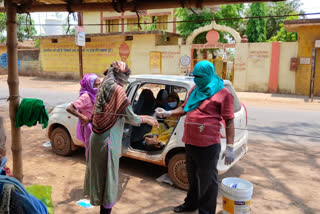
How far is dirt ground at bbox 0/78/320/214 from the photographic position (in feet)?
11.5

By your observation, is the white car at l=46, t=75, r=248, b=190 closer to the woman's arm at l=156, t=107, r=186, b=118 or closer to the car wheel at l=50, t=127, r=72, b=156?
the car wheel at l=50, t=127, r=72, b=156

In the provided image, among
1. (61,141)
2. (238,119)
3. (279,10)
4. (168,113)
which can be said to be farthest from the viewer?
(279,10)

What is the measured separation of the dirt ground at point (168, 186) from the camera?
3.51m

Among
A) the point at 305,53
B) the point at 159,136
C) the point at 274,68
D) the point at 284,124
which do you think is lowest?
the point at 284,124

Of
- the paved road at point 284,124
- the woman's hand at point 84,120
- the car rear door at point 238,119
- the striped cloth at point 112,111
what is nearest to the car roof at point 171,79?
the car rear door at point 238,119

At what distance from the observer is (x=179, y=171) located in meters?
3.92

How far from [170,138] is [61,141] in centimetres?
229

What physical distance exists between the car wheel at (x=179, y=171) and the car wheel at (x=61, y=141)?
2.12m

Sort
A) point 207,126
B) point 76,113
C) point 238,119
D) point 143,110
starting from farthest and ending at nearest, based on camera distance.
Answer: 1. point 143,110
2. point 238,119
3. point 76,113
4. point 207,126

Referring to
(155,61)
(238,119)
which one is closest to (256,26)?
(155,61)

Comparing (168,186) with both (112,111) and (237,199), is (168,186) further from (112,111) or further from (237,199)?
(112,111)

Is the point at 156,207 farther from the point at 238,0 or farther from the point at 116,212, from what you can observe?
the point at 238,0

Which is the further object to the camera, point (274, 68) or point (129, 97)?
point (274, 68)

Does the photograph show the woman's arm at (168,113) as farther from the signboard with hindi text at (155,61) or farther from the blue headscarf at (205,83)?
the signboard with hindi text at (155,61)
